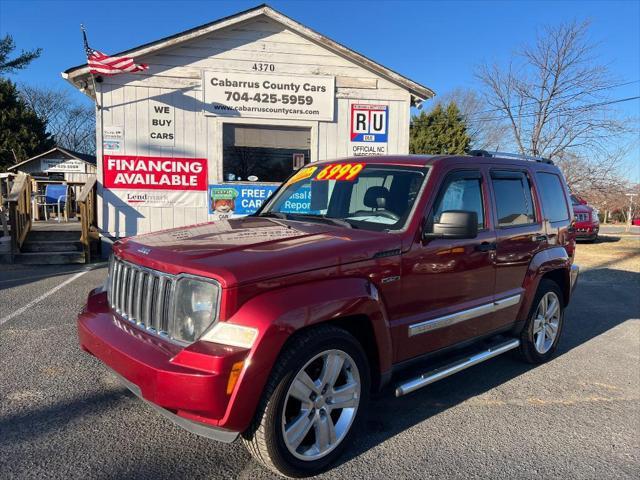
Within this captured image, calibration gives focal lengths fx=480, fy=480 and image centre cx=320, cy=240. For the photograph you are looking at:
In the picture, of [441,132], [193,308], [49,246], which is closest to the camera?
[193,308]

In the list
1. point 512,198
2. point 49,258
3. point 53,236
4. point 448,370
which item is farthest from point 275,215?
point 53,236

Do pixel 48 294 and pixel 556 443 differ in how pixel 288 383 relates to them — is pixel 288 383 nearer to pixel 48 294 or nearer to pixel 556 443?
pixel 556 443

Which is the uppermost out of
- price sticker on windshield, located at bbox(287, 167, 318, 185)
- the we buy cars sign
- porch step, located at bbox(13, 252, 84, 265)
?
the we buy cars sign

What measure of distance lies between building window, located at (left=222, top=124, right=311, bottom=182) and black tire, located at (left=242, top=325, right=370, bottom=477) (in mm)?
8479

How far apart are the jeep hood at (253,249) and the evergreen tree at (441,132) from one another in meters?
31.9

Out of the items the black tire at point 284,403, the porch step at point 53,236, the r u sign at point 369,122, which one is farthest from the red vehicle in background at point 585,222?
the black tire at point 284,403

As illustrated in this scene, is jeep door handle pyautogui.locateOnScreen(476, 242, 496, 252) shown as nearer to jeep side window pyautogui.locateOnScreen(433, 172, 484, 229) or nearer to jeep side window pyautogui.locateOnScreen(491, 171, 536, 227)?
jeep side window pyautogui.locateOnScreen(433, 172, 484, 229)

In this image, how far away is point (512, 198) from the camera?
4.33m

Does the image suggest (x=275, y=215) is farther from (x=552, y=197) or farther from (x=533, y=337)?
(x=552, y=197)

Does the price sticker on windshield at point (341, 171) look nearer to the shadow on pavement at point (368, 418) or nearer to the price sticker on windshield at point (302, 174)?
the price sticker on windshield at point (302, 174)

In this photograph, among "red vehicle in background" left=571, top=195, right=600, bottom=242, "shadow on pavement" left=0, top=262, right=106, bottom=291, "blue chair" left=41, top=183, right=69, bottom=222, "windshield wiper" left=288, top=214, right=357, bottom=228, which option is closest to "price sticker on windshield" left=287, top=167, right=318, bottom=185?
"windshield wiper" left=288, top=214, right=357, bottom=228

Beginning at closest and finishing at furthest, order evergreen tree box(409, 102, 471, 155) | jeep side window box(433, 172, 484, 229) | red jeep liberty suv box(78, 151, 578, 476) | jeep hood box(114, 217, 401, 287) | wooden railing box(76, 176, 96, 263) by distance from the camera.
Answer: red jeep liberty suv box(78, 151, 578, 476), jeep hood box(114, 217, 401, 287), jeep side window box(433, 172, 484, 229), wooden railing box(76, 176, 96, 263), evergreen tree box(409, 102, 471, 155)

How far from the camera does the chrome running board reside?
317 centimetres

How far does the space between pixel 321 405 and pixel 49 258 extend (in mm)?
8551
